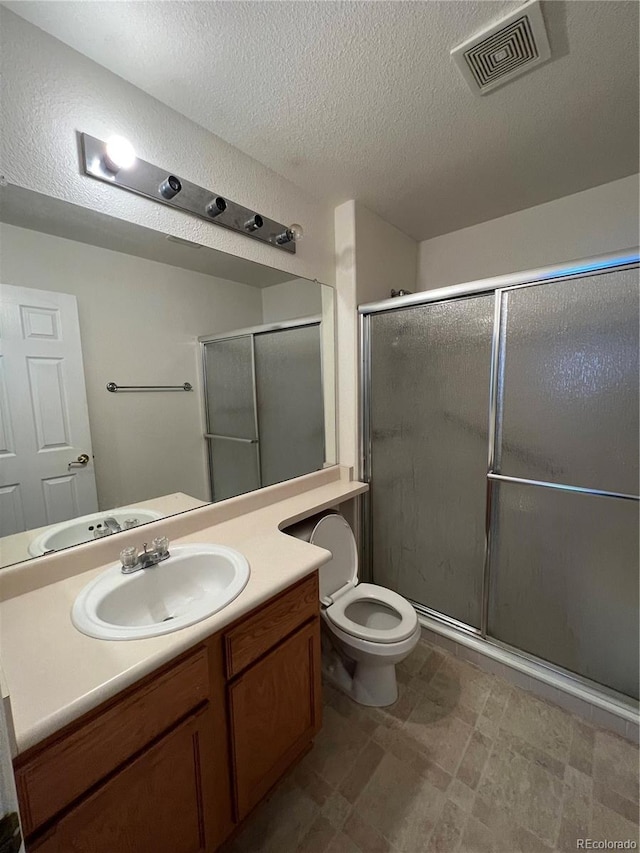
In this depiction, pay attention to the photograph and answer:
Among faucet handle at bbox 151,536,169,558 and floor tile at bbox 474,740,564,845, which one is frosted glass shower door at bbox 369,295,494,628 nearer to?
floor tile at bbox 474,740,564,845

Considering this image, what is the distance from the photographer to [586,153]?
5.00 feet

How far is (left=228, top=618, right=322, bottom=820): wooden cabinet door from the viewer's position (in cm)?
98

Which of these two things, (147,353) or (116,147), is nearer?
(116,147)

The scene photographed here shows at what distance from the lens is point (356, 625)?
1.48 meters

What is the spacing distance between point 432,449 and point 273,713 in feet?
4.31

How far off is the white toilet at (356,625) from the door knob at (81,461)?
3.07ft

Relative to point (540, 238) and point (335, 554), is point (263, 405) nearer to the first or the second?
point (335, 554)

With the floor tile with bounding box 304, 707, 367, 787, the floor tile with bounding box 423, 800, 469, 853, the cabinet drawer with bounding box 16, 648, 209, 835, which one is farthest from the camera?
the floor tile with bounding box 304, 707, 367, 787

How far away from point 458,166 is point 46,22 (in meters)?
1.55

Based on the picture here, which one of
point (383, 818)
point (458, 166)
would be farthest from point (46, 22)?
A: point (383, 818)

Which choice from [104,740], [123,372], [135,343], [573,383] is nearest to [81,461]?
[123,372]

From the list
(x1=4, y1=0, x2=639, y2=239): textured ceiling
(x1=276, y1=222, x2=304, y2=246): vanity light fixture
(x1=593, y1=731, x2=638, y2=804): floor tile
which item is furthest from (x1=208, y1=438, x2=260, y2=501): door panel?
(x1=593, y1=731, x2=638, y2=804): floor tile

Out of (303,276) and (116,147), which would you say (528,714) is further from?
(116,147)

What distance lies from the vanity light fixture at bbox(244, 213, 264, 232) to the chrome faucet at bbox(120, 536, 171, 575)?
1295mm
